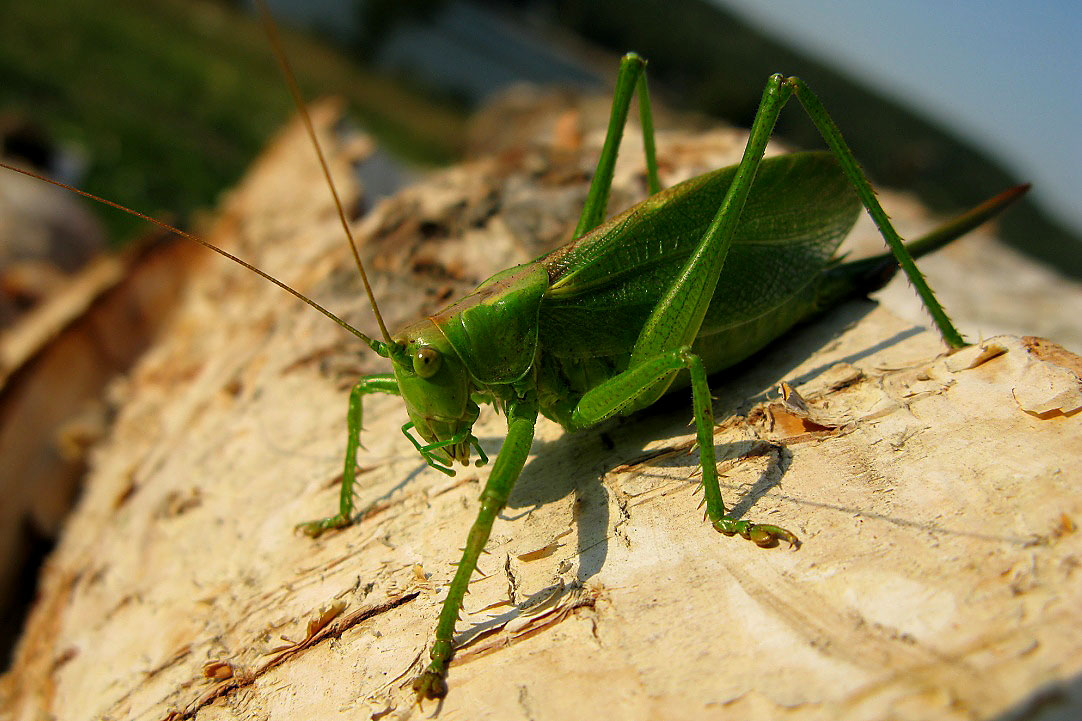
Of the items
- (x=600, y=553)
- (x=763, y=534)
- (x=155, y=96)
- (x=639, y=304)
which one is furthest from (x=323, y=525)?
(x=155, y=96)

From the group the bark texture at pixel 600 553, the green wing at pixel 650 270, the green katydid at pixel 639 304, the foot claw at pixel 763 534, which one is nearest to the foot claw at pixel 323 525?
the bark texture at pixel 600 553

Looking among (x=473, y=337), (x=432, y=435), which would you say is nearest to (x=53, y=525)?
(x=432, y=435)

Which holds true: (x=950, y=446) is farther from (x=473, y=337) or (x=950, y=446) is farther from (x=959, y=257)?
(x=959, y=257)

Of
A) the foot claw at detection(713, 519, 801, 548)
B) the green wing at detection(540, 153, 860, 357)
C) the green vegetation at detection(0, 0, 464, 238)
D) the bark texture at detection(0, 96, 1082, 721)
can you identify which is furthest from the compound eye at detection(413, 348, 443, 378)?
the green vegetation at detection(0, 0, 464, 238)

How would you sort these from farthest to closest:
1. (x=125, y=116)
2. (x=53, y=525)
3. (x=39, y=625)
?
(x=125, y=116) < (x=53, y=525) < (x=39, y=625)

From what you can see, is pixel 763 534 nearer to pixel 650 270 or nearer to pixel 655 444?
pixel 655 444

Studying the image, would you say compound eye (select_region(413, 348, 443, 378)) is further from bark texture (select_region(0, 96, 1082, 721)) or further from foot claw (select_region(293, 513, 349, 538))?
foot claw (select_region(293, 513, 349, 538))
